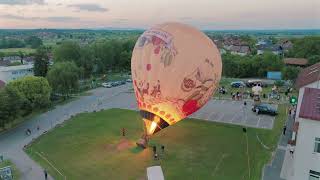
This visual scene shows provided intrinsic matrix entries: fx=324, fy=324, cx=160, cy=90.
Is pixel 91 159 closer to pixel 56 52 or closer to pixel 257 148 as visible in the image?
pixel 257 148

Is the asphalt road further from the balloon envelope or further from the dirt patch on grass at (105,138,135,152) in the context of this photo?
the balloon envelope

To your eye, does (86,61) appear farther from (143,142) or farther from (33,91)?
(143,142)

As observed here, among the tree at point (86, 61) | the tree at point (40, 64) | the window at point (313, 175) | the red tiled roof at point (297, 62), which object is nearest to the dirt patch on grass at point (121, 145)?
the window at point (313, 175)

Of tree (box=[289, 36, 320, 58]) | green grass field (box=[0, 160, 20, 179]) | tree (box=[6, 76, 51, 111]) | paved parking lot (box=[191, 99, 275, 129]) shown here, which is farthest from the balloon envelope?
tree (box=[289, 36, 320, 58])

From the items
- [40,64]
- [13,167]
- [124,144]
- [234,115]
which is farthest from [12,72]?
[234,115]

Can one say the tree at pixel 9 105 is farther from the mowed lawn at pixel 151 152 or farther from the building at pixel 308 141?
the building at pixel 308 141

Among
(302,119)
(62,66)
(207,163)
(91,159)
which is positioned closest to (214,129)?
(207,163)
